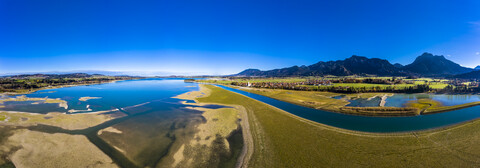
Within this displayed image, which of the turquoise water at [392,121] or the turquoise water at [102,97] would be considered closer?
the turquoise water at [392,121]

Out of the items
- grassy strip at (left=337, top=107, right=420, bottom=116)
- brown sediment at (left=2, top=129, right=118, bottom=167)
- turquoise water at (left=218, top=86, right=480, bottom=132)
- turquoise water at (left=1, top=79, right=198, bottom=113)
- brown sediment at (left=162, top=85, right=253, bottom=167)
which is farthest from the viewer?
turquoise water at (left=1, top=79, right=198, bottom=113)

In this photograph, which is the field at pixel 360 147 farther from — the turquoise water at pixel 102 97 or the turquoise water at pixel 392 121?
the turquoise water at pixel 102 97

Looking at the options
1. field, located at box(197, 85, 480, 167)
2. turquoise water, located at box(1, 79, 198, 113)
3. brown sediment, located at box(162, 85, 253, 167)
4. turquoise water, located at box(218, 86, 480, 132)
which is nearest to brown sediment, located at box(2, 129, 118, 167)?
brown sediment, located at box(162, 85, 253, 167)

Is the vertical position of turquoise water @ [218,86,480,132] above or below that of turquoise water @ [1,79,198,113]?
below

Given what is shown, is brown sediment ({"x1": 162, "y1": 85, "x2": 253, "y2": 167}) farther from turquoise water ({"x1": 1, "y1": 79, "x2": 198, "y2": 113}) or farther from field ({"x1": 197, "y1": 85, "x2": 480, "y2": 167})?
turquoise water ({"x1": 1, "y1": 79, "x2": 198, "y2": 113})

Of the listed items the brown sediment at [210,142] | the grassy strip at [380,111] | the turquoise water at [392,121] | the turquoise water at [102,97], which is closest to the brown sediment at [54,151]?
the brown sediment at [210,142]

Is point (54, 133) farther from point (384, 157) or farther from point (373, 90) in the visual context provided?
point (373, 90)

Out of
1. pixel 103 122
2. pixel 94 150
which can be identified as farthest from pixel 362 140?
pixel 103 122

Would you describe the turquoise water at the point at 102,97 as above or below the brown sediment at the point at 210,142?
above

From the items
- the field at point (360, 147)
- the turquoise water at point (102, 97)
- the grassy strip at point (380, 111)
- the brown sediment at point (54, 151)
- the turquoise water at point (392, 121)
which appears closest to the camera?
the field at point (360, 147)
